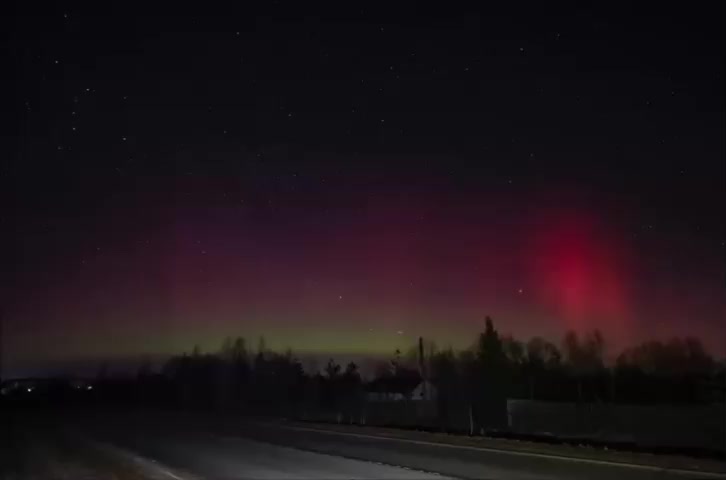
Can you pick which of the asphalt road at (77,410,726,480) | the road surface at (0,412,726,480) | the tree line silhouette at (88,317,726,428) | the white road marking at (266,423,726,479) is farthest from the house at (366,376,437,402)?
the asphalt road at (77,410,726,480)

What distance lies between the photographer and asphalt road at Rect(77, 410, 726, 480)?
827 inches

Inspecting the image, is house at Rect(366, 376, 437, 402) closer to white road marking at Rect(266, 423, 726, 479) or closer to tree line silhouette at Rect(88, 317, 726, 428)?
tree line silhouette at Rect(88, 317, 726, 428)

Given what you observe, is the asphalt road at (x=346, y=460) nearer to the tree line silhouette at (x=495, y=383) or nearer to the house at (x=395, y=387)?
the tree line silhouette at (x=495, y=383)

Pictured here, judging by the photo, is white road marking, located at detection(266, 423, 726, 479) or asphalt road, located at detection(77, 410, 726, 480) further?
asphalt road, located at detection(77, 410, 726, 480)

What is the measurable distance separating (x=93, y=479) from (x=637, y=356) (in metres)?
50.7

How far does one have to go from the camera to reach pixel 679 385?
4862 cm

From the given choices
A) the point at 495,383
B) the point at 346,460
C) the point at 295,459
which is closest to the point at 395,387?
the point at 495,383

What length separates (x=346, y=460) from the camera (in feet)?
83.9

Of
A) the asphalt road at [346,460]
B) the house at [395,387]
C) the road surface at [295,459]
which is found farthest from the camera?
the house at [395,387]

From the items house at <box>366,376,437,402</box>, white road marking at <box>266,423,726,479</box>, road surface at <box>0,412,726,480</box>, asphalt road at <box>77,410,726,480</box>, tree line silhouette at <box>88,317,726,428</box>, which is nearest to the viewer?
white road marking at <box>266,423,726,479</box>

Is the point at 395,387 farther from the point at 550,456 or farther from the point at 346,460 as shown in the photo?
the point at 346,460

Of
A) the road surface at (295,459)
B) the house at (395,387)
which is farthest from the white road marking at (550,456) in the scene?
the house at (395,387)

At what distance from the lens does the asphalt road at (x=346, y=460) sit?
21.0m

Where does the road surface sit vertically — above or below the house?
below
